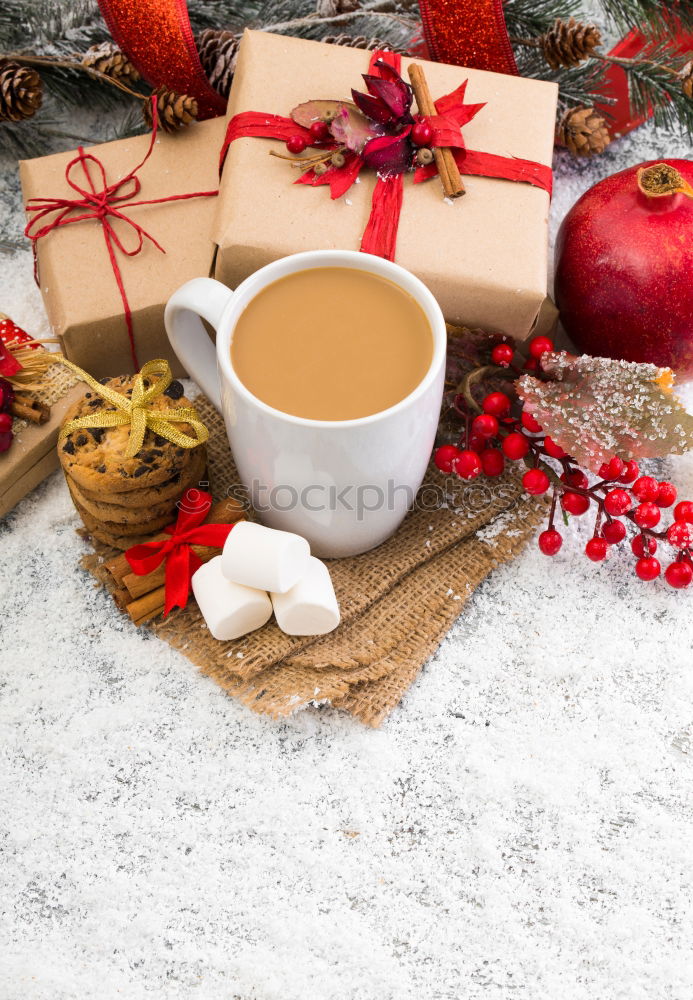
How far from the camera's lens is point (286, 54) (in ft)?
3.84

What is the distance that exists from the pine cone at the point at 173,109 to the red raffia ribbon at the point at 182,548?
533 mm

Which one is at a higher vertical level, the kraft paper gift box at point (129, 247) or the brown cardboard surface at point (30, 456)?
the kraft paper gift box at point (129, 247)

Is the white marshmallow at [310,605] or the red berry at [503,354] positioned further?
the red berry at [503,354]

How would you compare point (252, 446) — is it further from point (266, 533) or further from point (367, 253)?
point (367, 253)

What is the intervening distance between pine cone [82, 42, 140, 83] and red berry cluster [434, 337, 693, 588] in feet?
2.33

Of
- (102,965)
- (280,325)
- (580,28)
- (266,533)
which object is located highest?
(580,28)

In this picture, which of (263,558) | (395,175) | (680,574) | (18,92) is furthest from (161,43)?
(680,574)

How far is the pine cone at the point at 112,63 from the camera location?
1.34 metres

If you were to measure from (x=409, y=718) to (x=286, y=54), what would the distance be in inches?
33.8

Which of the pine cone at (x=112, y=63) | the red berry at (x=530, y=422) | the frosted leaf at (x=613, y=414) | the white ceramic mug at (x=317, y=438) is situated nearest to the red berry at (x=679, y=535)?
the frosted leaf at (x=613, y=414)

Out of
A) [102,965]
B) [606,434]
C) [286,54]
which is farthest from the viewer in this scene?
[286,54]

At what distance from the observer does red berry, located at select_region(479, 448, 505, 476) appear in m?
1.12

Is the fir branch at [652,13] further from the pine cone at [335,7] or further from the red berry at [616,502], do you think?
the red berry at [616,502]

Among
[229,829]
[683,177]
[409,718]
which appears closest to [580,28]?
[683,177]
